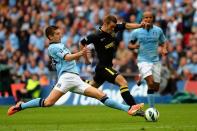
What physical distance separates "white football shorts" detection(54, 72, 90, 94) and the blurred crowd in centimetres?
1165

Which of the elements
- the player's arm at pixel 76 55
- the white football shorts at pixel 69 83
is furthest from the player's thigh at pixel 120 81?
the player's arm at pixel 76 55

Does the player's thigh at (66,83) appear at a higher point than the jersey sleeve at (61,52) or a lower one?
lower

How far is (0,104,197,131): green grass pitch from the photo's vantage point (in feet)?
50.7

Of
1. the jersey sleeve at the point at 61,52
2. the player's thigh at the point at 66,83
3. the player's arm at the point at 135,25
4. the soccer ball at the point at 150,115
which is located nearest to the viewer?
the jersey sleeve at the point at 61,52

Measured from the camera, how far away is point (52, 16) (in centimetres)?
3356

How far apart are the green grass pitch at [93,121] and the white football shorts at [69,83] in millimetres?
781

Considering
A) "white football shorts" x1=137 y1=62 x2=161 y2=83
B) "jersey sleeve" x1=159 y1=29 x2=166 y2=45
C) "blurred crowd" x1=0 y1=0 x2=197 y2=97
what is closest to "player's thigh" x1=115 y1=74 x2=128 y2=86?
"white football shorts" x1=137 y1=62 x2=161 y2=83

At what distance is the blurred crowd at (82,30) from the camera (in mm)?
29312

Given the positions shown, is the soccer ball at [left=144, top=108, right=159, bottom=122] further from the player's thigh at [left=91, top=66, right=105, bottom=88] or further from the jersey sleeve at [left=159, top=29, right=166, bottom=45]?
the jersey sleeve at [left=159, top=29, right=166, bottom=45]

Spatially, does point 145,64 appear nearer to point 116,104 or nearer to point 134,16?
point 116,104

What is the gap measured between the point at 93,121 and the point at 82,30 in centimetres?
1449

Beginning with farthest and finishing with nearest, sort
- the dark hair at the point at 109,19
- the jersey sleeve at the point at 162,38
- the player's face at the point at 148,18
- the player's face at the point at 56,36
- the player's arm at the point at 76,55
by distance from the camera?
the jersey sleeve at the point at 162,38 → the player's face at the point at 148,18 → the dark hair at the point at 109,19 → the player's face at the point at 56,36 → the player's arm at the point at 76,55

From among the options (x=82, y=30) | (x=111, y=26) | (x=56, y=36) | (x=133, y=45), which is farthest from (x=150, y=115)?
(x=82, y=30)

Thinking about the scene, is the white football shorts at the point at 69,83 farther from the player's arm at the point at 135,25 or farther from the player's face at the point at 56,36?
the player's arm at the point at 135,25
